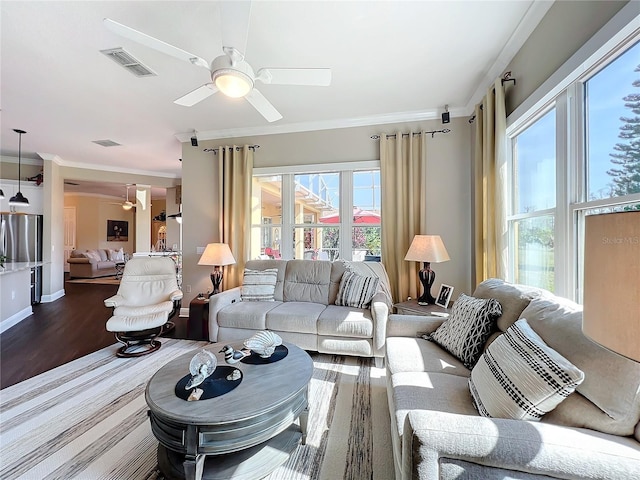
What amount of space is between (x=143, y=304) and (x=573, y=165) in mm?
4434

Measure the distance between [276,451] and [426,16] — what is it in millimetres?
3117

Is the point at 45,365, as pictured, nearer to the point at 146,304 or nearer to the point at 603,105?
the point at 146,304

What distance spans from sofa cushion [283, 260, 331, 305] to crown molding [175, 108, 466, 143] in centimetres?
200

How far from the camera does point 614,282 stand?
2.28ft

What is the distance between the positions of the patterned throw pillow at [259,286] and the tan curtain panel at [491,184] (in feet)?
8.03

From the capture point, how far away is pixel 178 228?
820 centimetres

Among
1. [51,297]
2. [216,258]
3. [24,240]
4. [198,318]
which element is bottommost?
[51,297]

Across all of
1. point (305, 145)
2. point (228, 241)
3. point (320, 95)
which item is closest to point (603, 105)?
point (320, 95)

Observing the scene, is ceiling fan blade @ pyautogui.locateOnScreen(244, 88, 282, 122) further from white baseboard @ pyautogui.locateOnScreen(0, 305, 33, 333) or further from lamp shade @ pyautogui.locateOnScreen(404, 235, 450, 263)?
white baseboard @ pyautogui.locateOnScreen(0, 305, 33, 333)

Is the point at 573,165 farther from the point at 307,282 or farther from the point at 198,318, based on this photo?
the point at 198,318

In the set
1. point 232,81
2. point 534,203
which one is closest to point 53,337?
point 232,81

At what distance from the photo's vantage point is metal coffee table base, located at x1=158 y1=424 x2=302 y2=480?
1396 millimetres

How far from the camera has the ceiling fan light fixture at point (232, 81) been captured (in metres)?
1.89

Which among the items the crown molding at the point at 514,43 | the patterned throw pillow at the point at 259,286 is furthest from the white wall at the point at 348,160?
the patterned throw pillow at the point at 259,286
